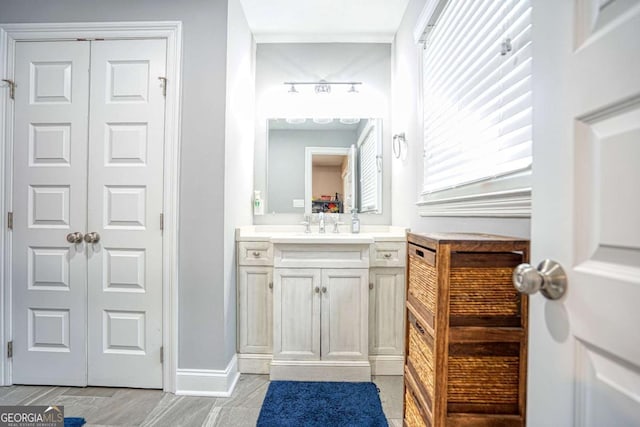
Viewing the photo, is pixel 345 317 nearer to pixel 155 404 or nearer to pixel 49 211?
pixel 155 404

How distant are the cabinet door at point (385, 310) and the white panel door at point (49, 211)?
1.85 m

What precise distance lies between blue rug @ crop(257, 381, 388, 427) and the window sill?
116 cm

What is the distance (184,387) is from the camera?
5.92ft

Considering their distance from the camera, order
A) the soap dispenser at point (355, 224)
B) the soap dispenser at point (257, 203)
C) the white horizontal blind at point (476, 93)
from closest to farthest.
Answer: the white horizontal blind at point (476, 93)
the soap dispenser at point (355, 224)
the soap dispenser at point (257, 203)

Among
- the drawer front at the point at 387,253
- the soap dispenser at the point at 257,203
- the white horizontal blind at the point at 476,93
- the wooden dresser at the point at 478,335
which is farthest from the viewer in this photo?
the soap dispenser at the point at 257,203

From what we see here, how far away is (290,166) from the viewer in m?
2.58

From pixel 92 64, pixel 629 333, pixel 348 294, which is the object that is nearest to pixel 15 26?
pixel 92 64

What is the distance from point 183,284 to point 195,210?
1.50 ft

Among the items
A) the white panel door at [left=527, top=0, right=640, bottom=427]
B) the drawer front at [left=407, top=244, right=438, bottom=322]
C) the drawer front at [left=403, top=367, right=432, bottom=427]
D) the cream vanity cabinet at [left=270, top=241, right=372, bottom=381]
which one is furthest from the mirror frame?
the white panel door at [left=527, top=0, right=640, bottom=427]

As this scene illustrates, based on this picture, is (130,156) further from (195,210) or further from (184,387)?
(184,387)

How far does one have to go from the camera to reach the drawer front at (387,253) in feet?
6.73

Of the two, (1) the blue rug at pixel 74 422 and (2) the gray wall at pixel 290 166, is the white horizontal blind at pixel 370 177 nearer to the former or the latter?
(2) the gray wall at pixel 290 166

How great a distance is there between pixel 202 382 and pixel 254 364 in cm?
36

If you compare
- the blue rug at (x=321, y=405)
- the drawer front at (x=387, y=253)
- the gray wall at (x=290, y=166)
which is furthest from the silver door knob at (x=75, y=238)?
the drawer front at (x=387, y=253)
